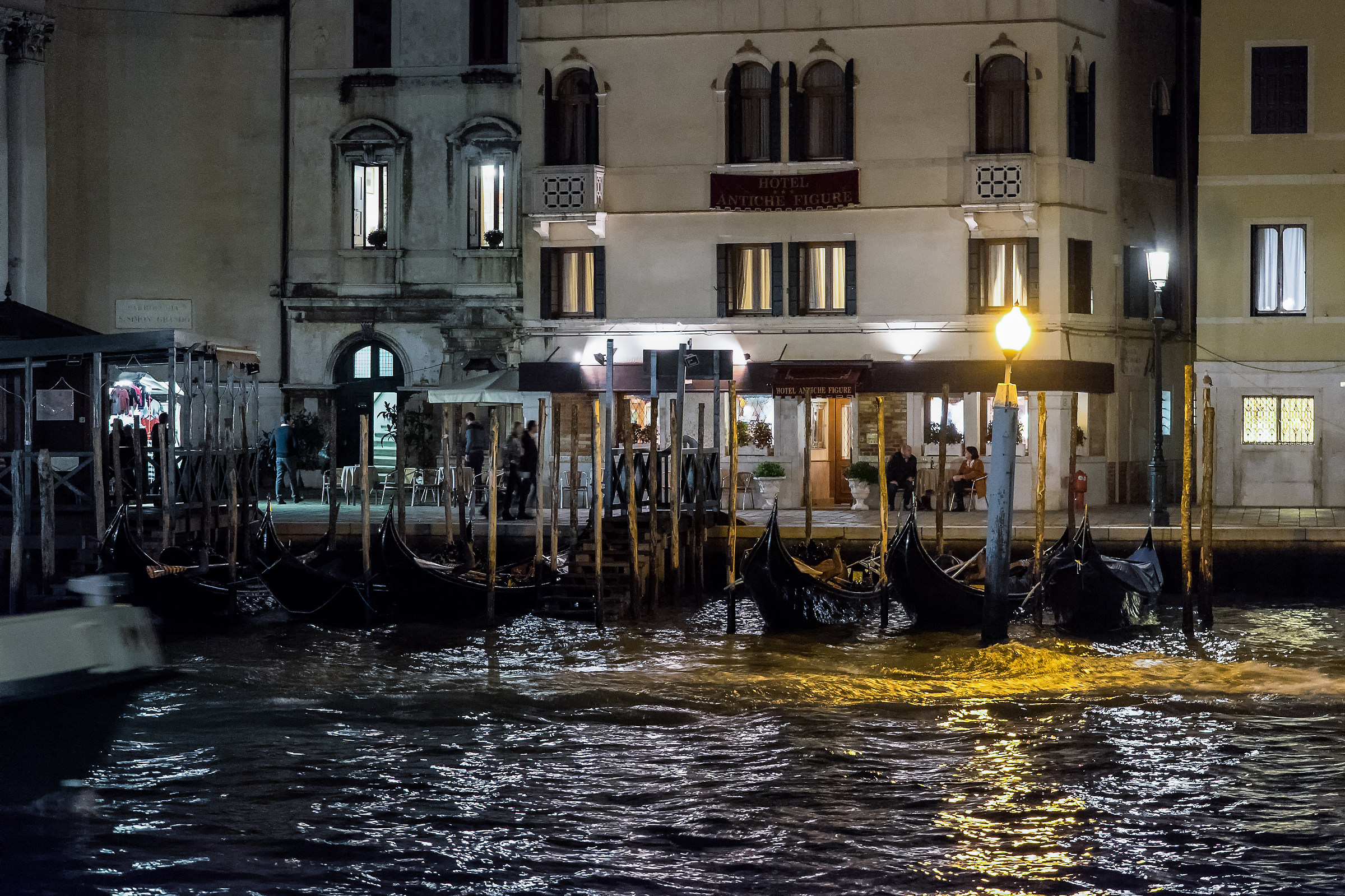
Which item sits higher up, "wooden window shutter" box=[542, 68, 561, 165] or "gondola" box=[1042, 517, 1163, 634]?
"wooden window shutter" box=[542, 68, 561, 165]

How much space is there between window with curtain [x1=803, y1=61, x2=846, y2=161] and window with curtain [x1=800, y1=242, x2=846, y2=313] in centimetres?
125

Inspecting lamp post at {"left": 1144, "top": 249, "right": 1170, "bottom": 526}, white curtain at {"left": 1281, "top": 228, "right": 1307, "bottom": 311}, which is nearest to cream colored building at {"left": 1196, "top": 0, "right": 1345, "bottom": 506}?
white curtain at {"left": 1281, "top": 228, "right": 1307, "bottom": 311}

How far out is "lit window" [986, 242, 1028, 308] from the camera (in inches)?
894

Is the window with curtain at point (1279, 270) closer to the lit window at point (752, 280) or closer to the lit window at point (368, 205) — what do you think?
the lit window at point (752, 280)

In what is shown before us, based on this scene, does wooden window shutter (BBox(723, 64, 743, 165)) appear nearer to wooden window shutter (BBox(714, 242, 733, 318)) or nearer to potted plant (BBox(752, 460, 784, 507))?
wooden window shutter (BBox(714, 242, 733, 318))

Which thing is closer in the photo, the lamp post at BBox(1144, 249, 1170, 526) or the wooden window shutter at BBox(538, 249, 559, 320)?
the lamp post at BBox(1144, 249, 1170, 526)

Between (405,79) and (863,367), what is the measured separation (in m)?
8.73

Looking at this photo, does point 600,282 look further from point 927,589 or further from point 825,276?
point 927,589

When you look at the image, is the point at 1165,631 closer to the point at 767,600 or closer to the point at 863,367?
the point at 767,600

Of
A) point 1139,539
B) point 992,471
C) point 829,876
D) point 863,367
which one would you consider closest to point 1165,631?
point 1139,539

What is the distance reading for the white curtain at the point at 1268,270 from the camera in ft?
75.5

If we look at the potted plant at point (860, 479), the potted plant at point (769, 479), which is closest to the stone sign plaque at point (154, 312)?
the potted plant at point (769, 479)

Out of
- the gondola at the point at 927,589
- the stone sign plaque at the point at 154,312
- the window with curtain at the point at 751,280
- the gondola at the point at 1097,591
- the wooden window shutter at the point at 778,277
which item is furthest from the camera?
the stone sign plaque at the point at 154,312

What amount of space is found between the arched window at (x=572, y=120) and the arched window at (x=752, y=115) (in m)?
1.95
